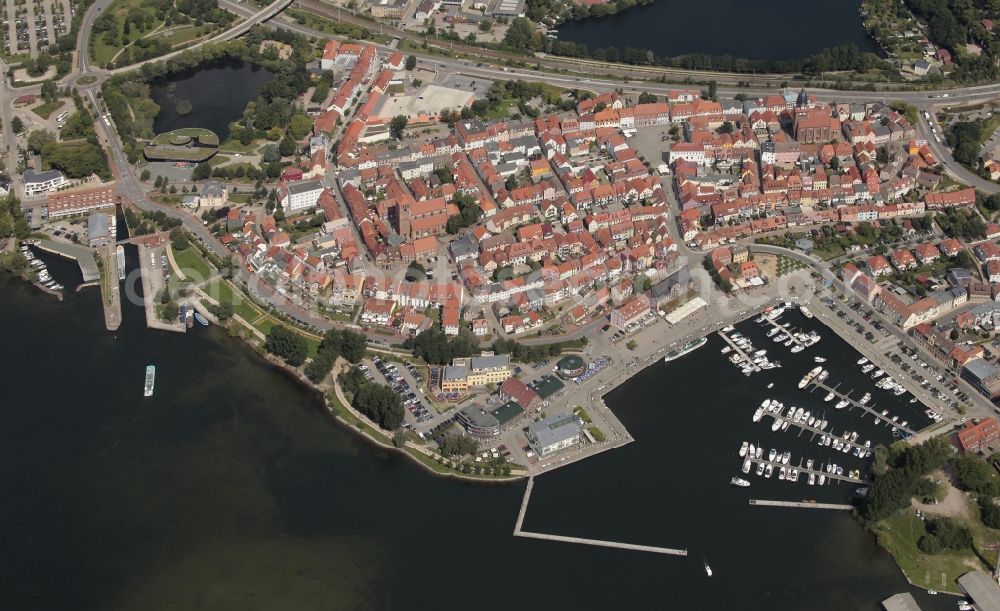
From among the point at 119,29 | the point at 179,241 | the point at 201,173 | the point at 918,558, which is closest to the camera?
the point at 918,558

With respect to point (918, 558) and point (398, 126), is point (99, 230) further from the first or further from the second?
point (918, 558)

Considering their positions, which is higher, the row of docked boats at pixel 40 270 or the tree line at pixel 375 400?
the tree line at pixel 375 400

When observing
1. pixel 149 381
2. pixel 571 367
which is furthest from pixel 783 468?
pixel 149 381

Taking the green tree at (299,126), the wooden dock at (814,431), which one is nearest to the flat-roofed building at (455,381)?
the wooden dock at (814,431)

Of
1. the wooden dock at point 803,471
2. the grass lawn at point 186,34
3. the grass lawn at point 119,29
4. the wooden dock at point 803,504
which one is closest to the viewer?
the wooden dock at point 803,504

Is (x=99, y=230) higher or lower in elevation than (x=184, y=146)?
lower

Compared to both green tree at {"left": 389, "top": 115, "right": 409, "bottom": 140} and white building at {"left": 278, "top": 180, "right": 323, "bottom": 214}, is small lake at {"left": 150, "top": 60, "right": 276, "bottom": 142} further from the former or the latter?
green tree at {"left": 389, "top": 115, "right": 409, "bottom": 140}

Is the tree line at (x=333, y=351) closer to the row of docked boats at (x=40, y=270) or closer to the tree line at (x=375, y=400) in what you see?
the tree line at (x=375, y=400)

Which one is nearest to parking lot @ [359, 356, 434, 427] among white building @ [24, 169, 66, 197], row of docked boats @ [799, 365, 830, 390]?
row of docked boats @ [799, 365, 830, 390]
